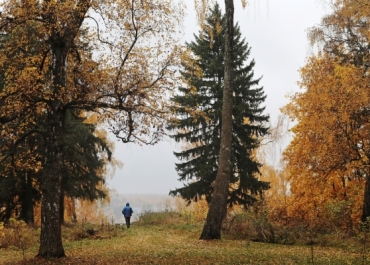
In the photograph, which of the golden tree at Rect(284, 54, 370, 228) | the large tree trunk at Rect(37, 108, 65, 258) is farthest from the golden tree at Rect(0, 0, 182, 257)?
the golden tree at Rect(284, 54, 370, 228)

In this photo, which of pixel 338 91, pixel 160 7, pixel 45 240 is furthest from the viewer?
pixel 338 91

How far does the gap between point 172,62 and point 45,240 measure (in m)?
5.80

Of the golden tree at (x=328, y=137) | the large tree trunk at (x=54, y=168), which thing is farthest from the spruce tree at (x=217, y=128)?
the large tree trunk at (x=54, y=168)

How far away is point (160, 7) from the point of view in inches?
404

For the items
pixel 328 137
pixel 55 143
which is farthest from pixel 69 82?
pixel 328 137

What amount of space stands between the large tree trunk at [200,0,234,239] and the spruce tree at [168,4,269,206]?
7692mm

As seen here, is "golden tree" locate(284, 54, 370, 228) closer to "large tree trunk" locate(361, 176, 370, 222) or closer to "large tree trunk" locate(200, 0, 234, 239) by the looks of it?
"large tree trunk" locate(361, 176, 370, 222)

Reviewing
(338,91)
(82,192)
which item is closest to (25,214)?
(82,192)

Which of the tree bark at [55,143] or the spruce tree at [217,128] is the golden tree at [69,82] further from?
the spruce tree at [217,128]

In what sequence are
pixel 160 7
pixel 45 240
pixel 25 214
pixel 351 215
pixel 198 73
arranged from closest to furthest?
1. pixel 45 240
2. pixel 160 7
3. pixel 198 73
4. pixel 351 215
5. pixel 25 214

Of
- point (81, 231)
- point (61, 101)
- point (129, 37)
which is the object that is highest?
point (129, 37)

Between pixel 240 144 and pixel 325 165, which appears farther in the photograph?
pixel 240 144

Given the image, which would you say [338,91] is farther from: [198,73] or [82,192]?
[82,192]

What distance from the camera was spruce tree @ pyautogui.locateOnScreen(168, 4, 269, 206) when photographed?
2208 cm
